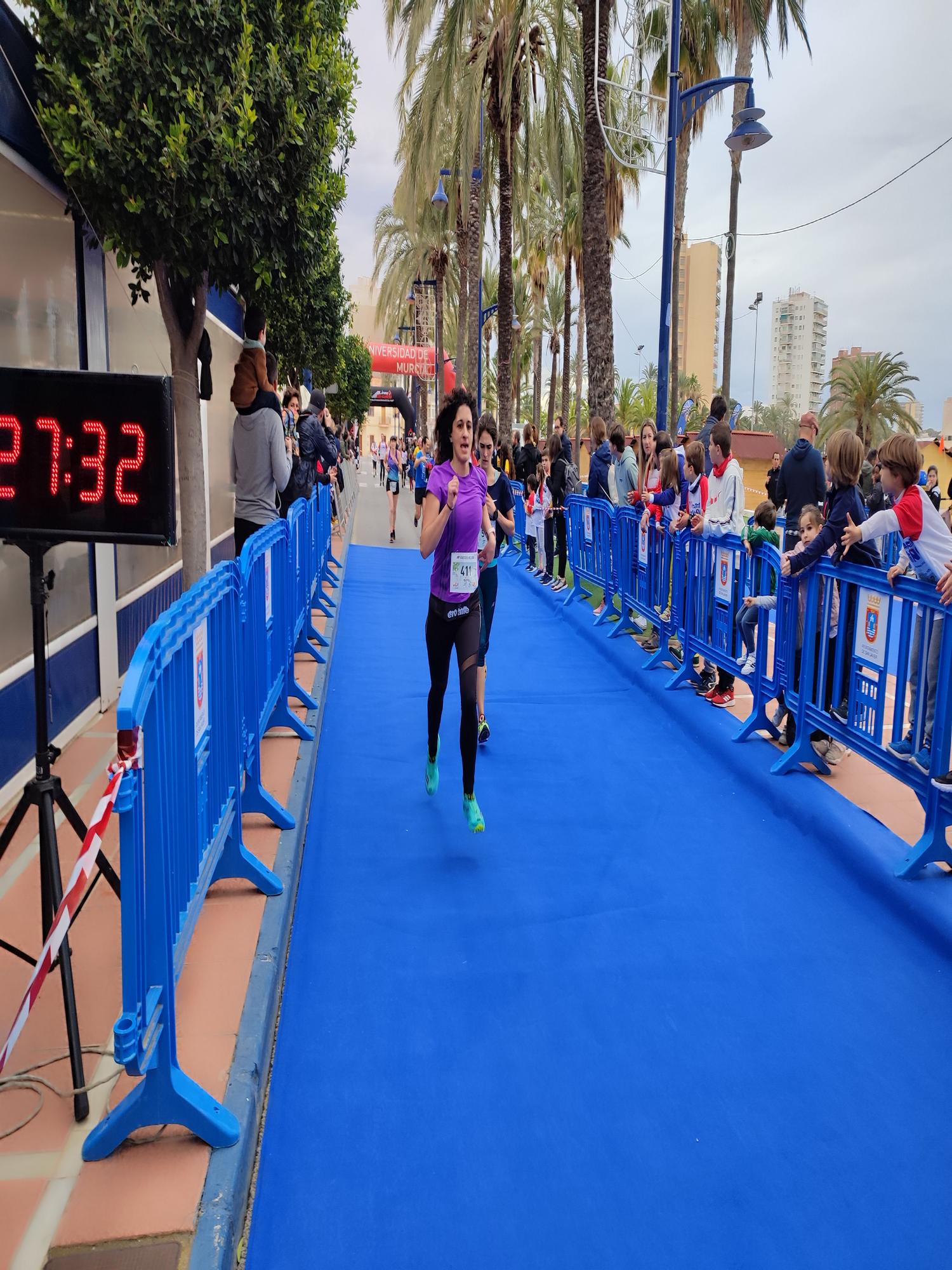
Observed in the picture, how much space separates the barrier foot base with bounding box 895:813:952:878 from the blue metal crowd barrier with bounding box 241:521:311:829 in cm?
293

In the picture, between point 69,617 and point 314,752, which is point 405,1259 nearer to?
point 314,752

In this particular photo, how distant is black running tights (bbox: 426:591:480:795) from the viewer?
5.06 meters

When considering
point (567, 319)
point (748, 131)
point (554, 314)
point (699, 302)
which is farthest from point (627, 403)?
point (699, 302)

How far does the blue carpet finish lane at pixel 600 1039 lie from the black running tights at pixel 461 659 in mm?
454

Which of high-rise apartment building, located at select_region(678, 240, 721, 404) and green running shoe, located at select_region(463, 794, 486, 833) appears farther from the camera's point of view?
high-rise apartment building, located at select_region(678, 240, 721, 404)

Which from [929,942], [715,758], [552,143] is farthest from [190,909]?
[552,143]

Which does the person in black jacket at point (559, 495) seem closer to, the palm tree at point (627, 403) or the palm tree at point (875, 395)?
the palm tree at point (875, 395)

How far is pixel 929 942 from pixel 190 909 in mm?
2999

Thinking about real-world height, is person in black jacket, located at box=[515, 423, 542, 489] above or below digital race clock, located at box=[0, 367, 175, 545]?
above

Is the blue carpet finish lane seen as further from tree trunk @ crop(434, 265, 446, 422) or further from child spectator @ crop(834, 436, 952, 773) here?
tree trunk @ crop(434, 265, 446, 422)

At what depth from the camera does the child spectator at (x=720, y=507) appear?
297 inches

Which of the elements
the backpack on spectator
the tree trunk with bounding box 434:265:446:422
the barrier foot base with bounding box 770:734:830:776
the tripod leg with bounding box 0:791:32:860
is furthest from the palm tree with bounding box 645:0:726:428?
the tripod leg with bounding box 0:791:32:860

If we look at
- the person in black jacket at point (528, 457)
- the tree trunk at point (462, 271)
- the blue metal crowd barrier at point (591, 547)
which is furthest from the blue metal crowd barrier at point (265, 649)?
the tree trunk at point (462, 271)

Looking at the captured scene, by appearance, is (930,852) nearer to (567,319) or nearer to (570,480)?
(570,480)
